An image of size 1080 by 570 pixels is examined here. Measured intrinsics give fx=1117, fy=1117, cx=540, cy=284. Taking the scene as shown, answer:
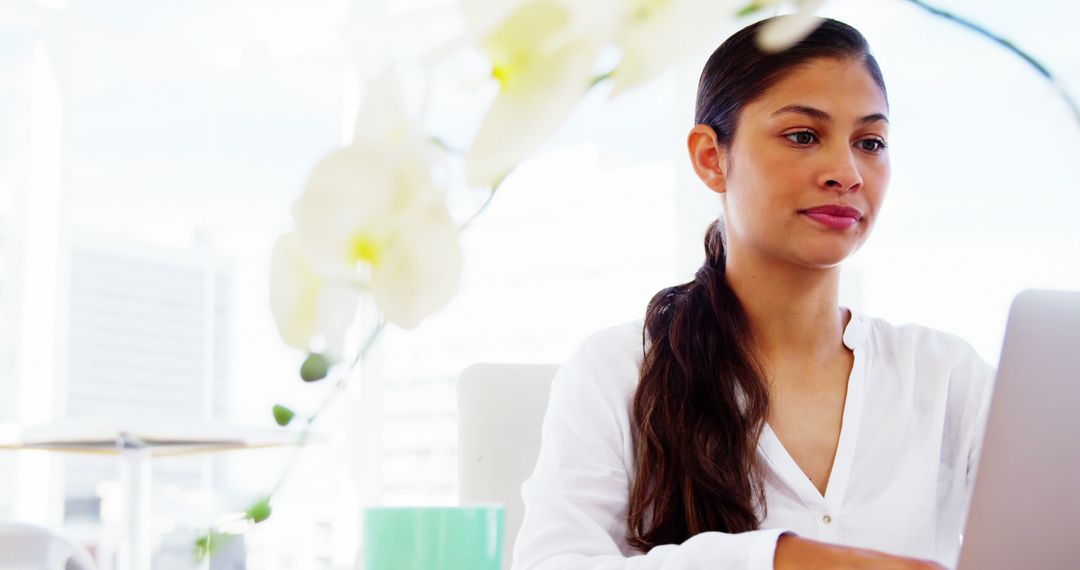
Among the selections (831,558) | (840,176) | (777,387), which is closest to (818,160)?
(840,176)

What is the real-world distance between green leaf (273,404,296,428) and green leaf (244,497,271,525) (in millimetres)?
18

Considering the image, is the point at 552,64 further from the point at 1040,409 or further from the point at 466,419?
the point at 466,419

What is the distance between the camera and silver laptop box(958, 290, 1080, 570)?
0.65 m

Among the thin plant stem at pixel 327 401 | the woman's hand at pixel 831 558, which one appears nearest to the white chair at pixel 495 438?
the woman's hand at pixel 831 558

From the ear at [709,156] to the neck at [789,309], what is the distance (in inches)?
4.9

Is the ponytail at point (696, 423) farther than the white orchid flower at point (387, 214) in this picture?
Yes

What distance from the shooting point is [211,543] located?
231 mm

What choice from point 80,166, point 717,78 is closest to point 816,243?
point 717,78

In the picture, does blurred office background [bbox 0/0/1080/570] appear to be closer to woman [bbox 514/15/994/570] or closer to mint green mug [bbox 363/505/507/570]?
woman [bbox 514/15/994/570]

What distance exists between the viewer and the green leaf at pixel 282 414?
22 centimetres

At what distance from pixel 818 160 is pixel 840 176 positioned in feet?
0.12

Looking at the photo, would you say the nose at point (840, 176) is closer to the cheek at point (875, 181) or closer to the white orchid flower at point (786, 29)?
the cheek at point (875, 181)

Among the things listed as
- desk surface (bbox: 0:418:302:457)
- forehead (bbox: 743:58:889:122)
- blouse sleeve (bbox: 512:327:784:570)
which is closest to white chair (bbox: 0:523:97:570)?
desk surface (bbox: 0:418:302:457)

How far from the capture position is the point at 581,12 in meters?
0.19
